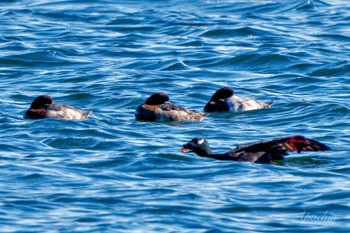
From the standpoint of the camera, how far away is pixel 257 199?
42.3 ft

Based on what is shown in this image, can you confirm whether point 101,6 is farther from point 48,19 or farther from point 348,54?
point 348,54

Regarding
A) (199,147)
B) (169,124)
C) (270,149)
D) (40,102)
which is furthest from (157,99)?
(270,149)

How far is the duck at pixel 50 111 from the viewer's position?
18.4m

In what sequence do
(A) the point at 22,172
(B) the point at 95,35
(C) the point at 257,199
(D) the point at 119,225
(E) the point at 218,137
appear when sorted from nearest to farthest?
(D) the point at 119,225 → (C) the point at 257,199 → (A) the point at 22,172 → (E) the point at 218,137 → (B) the point at 95,35

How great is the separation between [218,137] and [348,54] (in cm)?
871

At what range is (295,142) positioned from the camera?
47.6ft

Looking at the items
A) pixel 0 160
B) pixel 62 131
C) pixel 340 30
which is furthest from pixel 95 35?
pixel 0 160

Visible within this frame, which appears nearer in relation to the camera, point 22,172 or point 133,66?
point 22,172

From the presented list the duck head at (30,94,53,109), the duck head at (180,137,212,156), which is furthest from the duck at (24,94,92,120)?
the duck head at (180,137,212,156)

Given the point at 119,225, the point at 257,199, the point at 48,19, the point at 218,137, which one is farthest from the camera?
the point at 48,19

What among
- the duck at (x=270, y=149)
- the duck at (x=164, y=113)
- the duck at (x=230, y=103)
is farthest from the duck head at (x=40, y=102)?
the duck at (x=270, y=149)

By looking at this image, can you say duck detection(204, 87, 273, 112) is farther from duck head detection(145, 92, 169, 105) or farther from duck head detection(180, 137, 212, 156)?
duck head detection(180, 137, 212, 156)

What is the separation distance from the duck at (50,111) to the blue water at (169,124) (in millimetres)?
252

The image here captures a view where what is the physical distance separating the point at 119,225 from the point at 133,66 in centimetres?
1247
